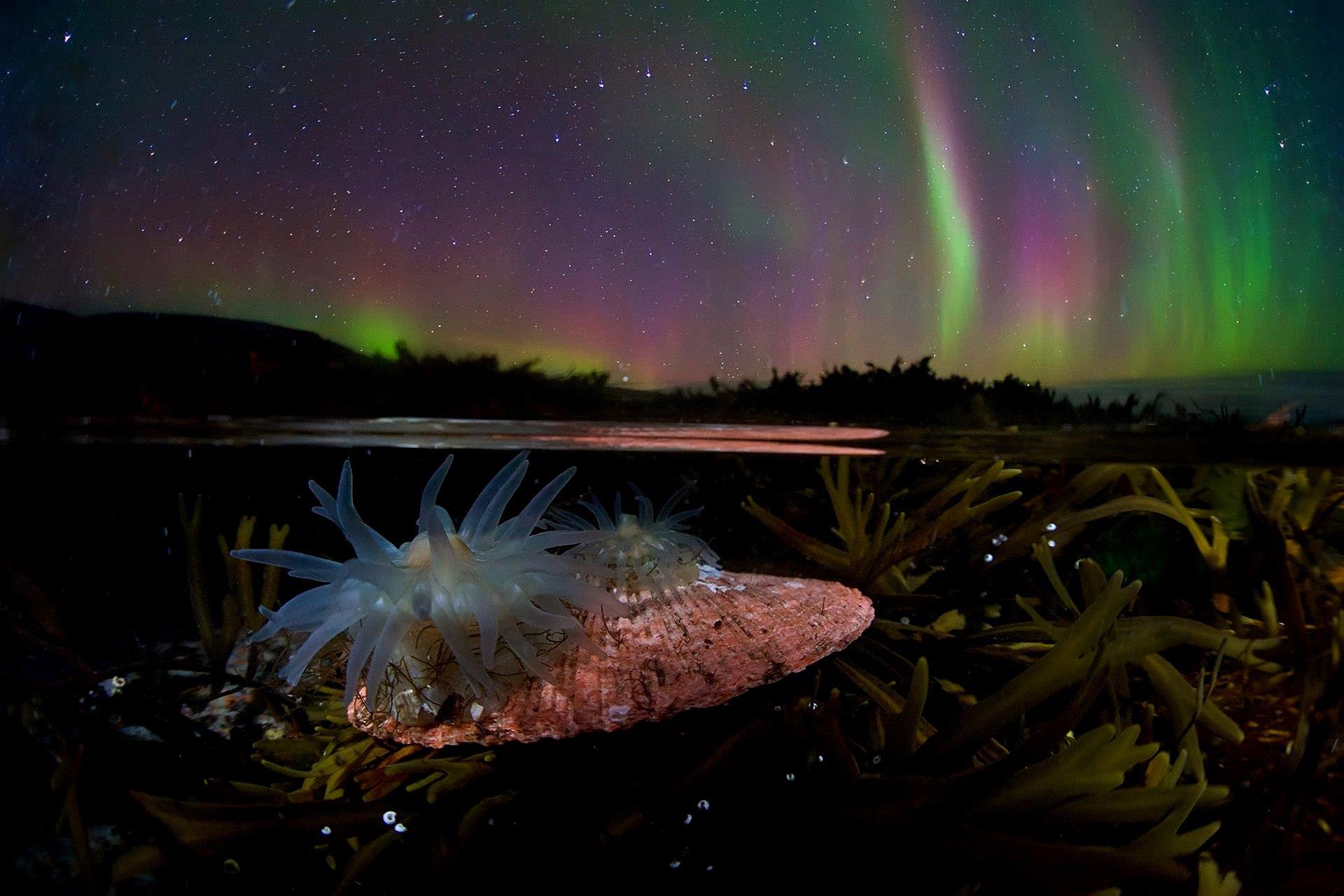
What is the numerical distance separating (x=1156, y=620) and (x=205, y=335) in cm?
376

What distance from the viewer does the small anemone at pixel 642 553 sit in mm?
1781

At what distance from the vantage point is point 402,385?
2633 mm

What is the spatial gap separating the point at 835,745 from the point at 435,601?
102 centimetres

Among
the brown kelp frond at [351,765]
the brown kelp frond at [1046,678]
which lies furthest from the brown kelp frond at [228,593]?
the brown kelp frond at [1046,678]

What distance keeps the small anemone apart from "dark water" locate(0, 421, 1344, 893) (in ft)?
1.63

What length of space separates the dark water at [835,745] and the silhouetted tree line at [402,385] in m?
0.22

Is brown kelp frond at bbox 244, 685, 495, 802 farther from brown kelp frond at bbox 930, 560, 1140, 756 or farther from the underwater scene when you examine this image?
brown kelp frond at bbox 930, 560, 1140, 756

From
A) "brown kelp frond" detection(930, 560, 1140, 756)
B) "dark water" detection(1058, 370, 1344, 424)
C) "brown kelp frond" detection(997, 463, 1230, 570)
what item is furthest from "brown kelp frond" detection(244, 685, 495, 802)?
"dark water" detection(1058, 370, 1344, 424)

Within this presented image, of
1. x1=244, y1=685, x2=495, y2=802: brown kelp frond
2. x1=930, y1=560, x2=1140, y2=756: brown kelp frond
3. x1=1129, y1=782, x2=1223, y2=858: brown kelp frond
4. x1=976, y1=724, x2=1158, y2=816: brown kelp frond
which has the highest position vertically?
x1=930, y1=560, x2=1140, y2=756: brown kelp frond

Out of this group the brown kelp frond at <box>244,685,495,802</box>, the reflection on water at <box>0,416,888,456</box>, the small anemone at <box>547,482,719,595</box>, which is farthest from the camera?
the reflection on water at <box>0,416,888,456</box>

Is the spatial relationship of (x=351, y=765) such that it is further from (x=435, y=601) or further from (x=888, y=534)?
(x=888, y=534)

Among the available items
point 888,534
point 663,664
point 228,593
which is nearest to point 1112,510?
point 888,534

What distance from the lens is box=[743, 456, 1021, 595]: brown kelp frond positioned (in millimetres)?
2213

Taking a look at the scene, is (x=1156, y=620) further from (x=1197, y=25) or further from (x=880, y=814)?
(x=1197, y=25)
